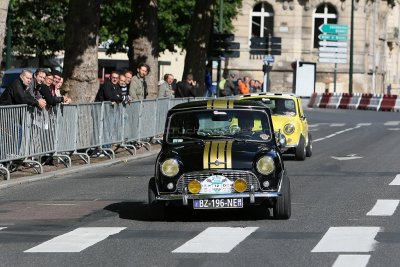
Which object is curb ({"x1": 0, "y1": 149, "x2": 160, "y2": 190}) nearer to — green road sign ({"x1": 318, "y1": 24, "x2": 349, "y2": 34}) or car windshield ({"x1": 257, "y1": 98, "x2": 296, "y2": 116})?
car windshield ({"x1": 257, "y1": 98, "x2": 296, "y2": 116})

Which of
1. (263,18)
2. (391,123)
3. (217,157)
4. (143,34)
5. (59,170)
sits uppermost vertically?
(143,34)

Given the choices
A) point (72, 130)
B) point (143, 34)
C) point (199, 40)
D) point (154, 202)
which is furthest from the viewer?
point (199, 40)

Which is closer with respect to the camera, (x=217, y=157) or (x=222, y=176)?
(x=222, y=176)

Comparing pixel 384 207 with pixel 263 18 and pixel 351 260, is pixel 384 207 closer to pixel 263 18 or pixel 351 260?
pixel 351 260

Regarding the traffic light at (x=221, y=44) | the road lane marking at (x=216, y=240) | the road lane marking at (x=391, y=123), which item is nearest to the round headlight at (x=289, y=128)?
A: the road lane marking at (x=216, y=240)

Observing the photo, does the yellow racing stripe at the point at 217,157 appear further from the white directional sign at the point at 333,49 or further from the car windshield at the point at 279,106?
the white directional sign at the point at 333,49

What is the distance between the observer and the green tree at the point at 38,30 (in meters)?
74.9

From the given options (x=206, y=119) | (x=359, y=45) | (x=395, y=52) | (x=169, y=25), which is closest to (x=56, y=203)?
(x=206, y=119)

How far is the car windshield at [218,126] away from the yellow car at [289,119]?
1096 centimetres

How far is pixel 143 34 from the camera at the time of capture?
128ft

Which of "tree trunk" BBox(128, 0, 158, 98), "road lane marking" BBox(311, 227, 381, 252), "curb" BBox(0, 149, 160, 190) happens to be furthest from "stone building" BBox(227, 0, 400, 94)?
"road lane marking" BBox(311, 227, 381, 252)

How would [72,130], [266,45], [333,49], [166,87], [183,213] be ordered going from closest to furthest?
[183,213] → [72,130] → [166,87] → [266,45] → [333,49]

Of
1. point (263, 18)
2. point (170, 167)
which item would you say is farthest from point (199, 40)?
point (263, 18)

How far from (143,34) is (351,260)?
89.1ft
